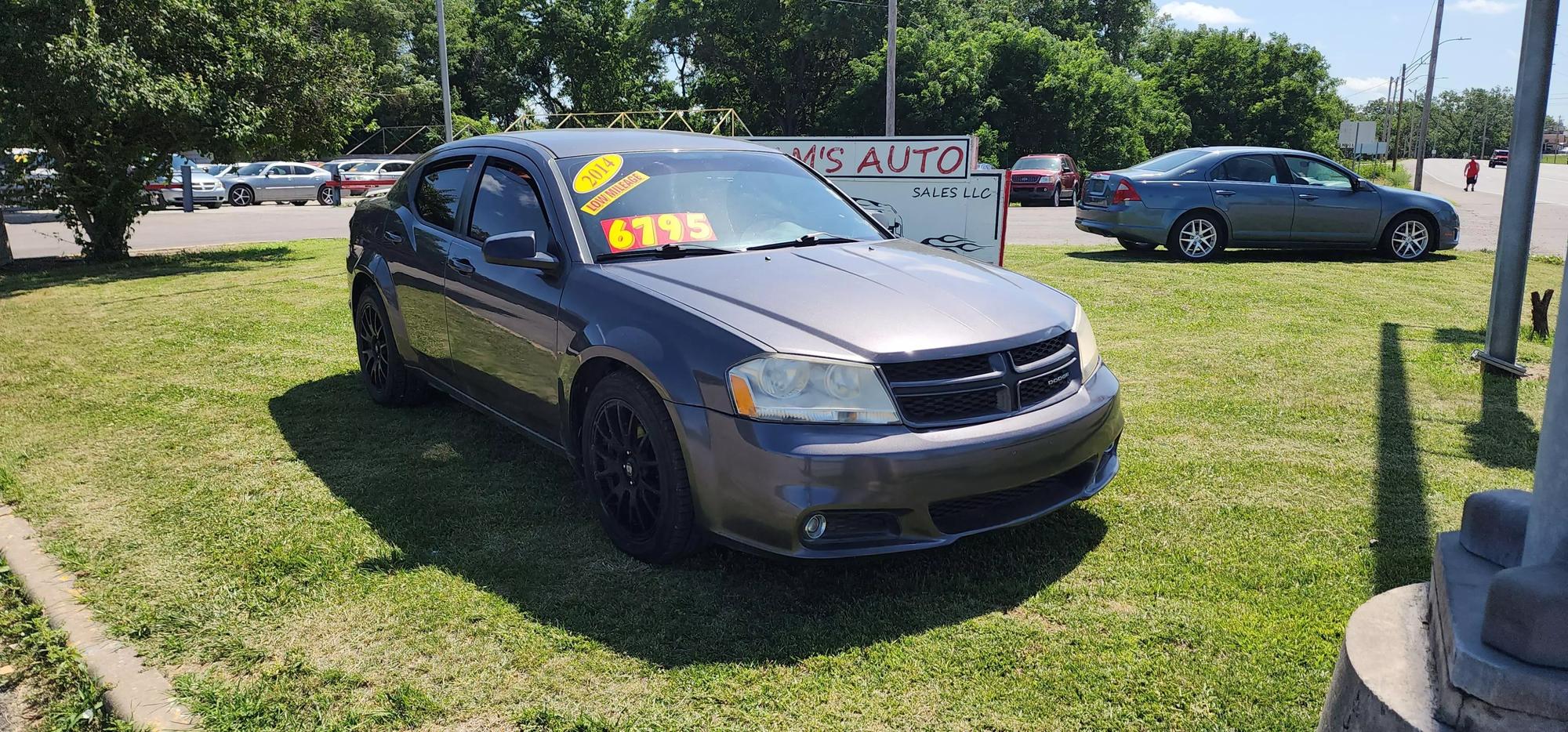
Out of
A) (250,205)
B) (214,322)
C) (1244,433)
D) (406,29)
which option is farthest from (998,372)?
(406,29)

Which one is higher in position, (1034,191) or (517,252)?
(1034,191)

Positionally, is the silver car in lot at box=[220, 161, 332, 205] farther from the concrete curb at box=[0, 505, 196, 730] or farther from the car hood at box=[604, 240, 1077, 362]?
the car hood at box=[604, 240, 1077, 362]

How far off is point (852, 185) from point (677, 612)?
667cm

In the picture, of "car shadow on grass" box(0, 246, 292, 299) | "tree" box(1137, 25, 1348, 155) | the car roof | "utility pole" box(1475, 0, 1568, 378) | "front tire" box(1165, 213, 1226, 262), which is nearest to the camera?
the car roof

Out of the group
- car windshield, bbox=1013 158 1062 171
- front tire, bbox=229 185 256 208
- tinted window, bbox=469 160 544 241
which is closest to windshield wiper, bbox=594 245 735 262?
tinted window, bbox=469 160 544 241

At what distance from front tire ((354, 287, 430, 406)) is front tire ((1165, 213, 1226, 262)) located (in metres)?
9.75

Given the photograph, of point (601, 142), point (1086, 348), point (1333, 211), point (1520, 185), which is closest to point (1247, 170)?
point (1333, 211)

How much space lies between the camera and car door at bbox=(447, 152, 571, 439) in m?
4.26

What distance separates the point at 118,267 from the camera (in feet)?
44.4

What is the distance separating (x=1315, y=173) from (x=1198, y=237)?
5.45ft

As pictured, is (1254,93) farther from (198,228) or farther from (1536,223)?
(198,228)

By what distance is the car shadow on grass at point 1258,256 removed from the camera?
12.6 m

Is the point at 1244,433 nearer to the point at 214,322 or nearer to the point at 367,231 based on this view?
the point at 367,231

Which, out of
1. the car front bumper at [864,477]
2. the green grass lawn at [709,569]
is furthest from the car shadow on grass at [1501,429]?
the car front bumper at [864,477]
